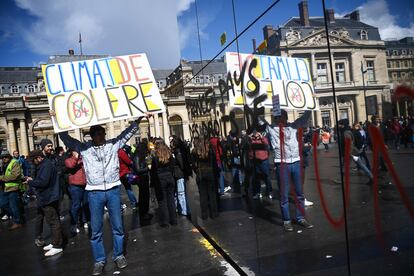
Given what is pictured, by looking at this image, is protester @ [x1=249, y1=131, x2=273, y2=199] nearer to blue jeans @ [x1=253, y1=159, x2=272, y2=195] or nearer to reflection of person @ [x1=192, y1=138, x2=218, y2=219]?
blue jeans @ [x1=253, y1=159, x2=272, y2=195]

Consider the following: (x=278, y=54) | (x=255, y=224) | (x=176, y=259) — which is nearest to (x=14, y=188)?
(x=176, y=259)

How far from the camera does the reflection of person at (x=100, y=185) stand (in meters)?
4.04

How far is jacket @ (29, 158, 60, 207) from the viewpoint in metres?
4.91

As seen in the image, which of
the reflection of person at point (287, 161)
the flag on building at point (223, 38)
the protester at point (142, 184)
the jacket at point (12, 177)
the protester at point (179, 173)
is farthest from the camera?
the jacket at point (12, 177)

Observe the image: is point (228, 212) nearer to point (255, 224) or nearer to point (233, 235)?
point (233, 235)

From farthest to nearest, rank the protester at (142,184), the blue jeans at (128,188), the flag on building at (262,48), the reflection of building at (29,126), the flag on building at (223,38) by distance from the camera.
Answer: the reflection of building at (29,126)
the blue jeans at (128,188)
the protester at (142,184)
the flag on building at (223,38)
the flag on building at (262,48)

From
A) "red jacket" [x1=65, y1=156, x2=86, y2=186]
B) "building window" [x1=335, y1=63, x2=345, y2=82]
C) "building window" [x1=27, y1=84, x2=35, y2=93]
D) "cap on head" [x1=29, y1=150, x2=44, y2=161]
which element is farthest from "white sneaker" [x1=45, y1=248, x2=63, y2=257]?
"building window" [x1=27, y1=84, x2=35, y2=93]

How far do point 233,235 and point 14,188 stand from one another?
5.77 m

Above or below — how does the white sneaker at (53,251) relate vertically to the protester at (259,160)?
below

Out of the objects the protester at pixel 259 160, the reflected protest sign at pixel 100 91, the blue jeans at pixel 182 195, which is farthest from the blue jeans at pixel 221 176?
the blue jeans at pixel 182 195

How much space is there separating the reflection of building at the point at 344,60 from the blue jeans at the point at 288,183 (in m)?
0.58

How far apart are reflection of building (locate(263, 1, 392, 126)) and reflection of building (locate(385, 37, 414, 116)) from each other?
3 cm

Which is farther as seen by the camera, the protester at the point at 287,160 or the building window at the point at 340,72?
the protester at the point at 287,160

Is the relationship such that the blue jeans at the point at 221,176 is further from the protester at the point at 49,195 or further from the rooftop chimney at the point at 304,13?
the rooftop chimney at the point at 304,13
